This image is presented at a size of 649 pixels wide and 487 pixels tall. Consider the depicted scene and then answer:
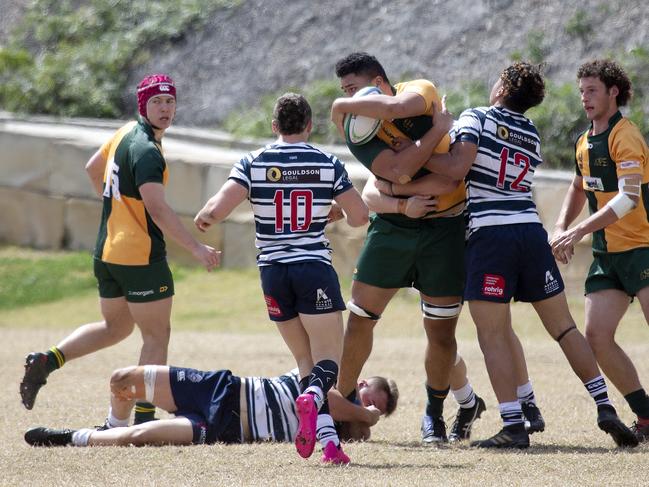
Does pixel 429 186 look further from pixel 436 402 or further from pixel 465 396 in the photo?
pixel 465 396

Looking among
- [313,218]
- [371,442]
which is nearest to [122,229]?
[313,218]

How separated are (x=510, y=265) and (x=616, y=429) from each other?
98 cm

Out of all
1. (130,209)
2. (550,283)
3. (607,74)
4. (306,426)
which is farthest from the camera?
(130,209)

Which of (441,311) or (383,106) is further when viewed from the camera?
(441,311)

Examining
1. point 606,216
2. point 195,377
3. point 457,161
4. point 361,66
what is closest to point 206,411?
point 195,377

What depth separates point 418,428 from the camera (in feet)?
23.1

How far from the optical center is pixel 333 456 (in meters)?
5.42

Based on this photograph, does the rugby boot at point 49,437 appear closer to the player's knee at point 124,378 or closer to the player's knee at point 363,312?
the player's knee at point 124,378

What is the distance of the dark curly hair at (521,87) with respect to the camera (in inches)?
232

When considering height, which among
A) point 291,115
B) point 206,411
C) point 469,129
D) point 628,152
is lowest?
point 206,411

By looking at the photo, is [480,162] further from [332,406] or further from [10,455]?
[10,455]

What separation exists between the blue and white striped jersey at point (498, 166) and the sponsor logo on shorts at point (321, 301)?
0.83 meters

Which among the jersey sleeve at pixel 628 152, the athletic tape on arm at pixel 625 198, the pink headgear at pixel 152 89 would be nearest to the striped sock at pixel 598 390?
the athletic tape on arm at pixel 625 198

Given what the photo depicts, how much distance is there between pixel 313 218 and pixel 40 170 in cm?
979
